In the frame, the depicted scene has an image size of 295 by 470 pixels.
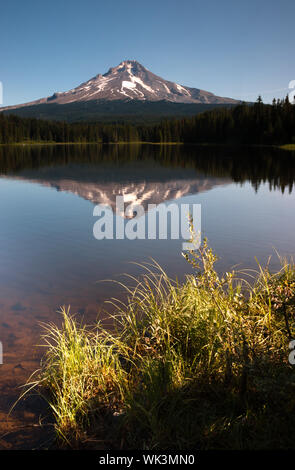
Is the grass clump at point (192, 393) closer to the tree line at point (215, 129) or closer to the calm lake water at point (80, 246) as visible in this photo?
the calm lake water at point (80, 246)

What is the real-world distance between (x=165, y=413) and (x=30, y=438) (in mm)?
1784

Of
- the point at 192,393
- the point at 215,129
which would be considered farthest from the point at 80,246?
the point at 215,129

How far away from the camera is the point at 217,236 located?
15.2 meters

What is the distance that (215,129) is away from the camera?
143500 millimetres

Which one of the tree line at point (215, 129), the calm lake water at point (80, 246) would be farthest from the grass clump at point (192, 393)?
the tree line at point (215, 129)

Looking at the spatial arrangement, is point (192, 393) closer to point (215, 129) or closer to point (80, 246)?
point (80, 246)

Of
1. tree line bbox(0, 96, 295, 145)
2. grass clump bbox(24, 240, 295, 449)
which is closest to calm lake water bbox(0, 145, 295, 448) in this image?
grass clump bbox(24, 240, 295, 449)

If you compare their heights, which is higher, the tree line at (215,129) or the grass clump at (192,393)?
the tree line at (215,129)

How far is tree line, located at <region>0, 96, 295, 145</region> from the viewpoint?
4200 inches

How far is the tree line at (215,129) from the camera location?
4200 inches

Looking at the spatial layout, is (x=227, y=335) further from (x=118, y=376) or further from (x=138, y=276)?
(x=138, y=276)

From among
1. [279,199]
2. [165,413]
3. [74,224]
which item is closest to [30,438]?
[165,413]

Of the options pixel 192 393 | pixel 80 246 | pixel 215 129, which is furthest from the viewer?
pixel 215 129

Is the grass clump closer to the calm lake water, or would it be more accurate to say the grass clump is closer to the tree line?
the calm lake water
